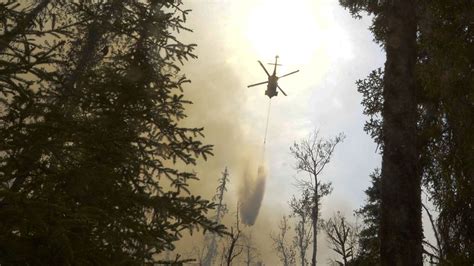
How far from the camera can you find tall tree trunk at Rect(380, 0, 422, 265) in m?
4.47

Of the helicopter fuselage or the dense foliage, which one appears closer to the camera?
the dense foliage

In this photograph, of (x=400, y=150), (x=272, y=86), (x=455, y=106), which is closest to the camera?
(x=400, y=150)

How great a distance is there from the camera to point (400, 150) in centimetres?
492

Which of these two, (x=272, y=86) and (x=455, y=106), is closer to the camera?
(x=455, y=106)

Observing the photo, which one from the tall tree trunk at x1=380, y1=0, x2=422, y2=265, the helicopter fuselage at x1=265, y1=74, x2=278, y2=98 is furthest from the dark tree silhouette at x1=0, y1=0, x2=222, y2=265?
the helicopter fuselage at x1=265, y1=74, x2=278, y2=98

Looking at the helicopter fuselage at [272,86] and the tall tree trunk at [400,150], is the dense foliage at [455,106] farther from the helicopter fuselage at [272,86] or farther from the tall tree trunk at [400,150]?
the helicopter fuselage at [272,86]

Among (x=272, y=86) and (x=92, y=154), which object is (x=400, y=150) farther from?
(x=272, y=86)

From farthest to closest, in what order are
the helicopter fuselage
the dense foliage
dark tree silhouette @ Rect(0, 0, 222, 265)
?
the helicopter fuselage
the dense foliage
dark tree silhouette @ Rect(0, 0, 222, 265)

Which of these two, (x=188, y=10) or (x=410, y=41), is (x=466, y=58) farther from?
(x=188, y=10)

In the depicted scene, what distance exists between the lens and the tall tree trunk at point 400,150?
4473 millimetres

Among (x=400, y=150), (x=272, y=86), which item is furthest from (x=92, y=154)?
(x=272, y=86)

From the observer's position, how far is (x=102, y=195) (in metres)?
5.53

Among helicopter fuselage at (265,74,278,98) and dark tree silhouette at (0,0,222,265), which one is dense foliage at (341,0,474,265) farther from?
helicopter fuselage at (265,74,278,98)

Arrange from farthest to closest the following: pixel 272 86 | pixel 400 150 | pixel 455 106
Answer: pixel 272 86 → pixel 455 106 → pixel 400 150
